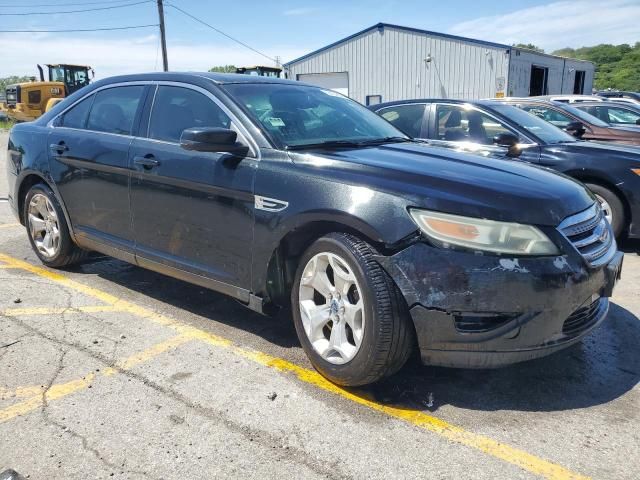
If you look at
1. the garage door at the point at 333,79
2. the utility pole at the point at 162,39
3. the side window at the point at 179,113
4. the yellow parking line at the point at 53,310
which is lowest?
the yellow parking line at the point at 53,310

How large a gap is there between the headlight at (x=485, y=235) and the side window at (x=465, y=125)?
378cm

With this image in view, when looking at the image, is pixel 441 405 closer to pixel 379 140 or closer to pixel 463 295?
pixel 463 295

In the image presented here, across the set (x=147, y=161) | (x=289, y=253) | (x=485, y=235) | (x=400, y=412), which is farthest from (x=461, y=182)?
(x=147, y=161)

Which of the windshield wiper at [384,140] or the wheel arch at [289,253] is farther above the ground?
the windshield wiper at [384,140]

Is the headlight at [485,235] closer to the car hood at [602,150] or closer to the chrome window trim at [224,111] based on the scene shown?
the chrome window trim at [224,111]

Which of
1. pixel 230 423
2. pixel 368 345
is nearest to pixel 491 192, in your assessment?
pixel 368 345

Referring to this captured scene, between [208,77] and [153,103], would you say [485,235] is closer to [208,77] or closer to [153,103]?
[208,77]

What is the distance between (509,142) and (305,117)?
2867 mm

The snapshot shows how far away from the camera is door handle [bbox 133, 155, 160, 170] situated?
12.1 feet

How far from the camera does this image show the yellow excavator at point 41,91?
2534cm

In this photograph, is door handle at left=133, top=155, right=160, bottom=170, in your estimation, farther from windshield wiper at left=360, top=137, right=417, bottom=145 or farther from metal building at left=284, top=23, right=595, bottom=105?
metal building at left=284, top=23, right=595, bottom=105

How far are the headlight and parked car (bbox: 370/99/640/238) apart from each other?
9.61ft

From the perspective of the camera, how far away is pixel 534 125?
6.36 metres

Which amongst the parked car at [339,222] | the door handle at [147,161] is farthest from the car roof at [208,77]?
the door handle at [147,161]
